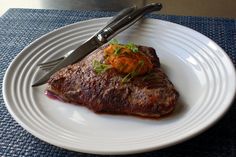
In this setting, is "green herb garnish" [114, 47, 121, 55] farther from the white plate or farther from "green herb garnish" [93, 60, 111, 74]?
the white plate

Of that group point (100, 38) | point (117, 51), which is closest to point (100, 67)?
point (117, 51)

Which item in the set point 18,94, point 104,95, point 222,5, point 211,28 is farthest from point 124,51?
point 222,5

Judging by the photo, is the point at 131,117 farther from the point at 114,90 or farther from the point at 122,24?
the point at 122,24

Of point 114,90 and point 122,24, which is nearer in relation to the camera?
point 114,90

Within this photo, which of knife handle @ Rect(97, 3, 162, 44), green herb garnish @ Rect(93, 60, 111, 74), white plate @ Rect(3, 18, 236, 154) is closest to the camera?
white plate @ Rect(3, 18, 236, 154)

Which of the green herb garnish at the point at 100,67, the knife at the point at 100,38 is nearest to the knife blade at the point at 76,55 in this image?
the knife at the point at 100,38

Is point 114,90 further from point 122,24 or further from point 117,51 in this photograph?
point 122,24

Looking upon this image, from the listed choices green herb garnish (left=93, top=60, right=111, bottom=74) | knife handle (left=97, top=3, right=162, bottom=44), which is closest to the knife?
knife handle (left=97, top=3, right=162, bottom=44)
